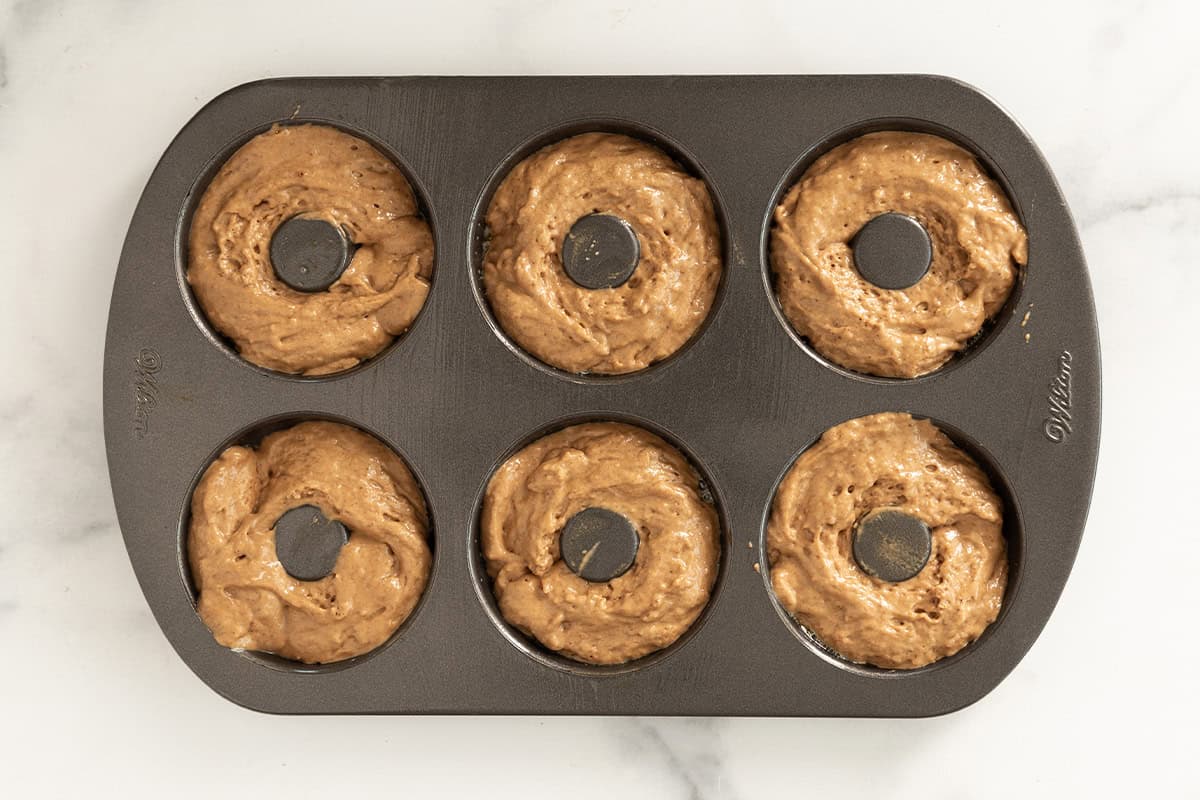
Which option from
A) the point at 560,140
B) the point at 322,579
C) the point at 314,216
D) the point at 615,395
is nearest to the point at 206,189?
the point at 314,216

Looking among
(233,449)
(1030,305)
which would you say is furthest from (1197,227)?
(233,449)

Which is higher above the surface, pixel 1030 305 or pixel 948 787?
pixel 1030 305

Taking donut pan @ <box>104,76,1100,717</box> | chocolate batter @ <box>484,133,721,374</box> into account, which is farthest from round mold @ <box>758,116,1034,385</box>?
chocolate batter @ <box>484,133,721,374</box>

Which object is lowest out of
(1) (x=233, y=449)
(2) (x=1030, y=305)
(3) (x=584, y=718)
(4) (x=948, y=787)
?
(4) (x=948, y=787)

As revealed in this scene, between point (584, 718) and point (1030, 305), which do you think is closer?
point (1030, 305)

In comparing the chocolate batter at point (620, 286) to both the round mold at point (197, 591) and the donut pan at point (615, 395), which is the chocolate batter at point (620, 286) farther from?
the round mold at point (197, 591)
